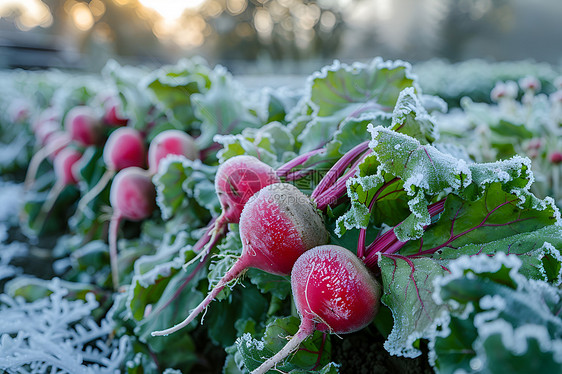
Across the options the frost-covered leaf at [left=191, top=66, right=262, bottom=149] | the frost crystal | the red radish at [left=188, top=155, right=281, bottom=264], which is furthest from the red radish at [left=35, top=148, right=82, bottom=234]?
the red radish at [left=188, top=155, right=281, bottom=264]

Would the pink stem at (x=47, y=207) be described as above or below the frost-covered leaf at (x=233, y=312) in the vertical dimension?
below

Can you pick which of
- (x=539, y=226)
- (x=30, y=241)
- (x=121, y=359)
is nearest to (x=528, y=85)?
(x=539, y=226)

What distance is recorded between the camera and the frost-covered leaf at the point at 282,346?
76 cm

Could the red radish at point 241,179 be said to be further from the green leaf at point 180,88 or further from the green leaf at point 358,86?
the green leaf at point 180,88

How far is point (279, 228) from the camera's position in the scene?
2.45 feet

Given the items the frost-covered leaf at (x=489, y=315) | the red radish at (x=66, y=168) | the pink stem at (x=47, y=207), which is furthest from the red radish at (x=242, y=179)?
the pink stem at (x=47, y=207)

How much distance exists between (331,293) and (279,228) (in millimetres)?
150

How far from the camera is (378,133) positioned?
2.25ft

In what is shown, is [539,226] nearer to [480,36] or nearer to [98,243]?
[98,243]

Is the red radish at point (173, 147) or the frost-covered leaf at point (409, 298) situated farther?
the red radish at point (173, 147)

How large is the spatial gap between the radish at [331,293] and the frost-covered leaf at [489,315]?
173 mm

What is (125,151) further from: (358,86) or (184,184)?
(358,86)

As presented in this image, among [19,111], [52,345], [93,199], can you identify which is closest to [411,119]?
[52,345]

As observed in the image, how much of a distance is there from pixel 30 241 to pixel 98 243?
2.70 ft
